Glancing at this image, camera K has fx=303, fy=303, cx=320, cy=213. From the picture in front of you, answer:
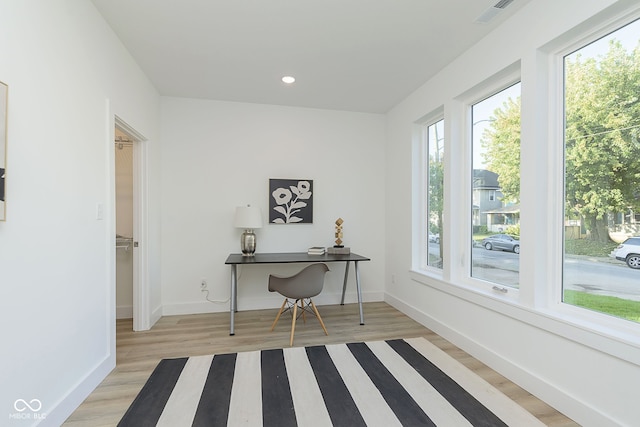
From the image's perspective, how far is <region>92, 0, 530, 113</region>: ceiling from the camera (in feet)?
6.96

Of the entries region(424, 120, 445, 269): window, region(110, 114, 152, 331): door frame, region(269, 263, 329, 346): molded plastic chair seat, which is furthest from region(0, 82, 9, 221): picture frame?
region(424, 120, 445, 269): window

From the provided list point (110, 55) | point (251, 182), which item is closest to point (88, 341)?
point (110, 55)

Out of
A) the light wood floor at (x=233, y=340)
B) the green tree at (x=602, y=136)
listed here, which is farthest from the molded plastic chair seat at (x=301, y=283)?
the green tree at (x=602, y=136)

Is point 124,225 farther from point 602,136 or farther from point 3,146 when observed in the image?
point 602,136

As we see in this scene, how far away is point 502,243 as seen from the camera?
254cm

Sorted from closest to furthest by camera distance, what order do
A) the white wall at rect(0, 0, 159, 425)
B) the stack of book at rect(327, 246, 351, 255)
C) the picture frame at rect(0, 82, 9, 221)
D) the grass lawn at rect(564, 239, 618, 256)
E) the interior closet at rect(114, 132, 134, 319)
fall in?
the picture frame at rect(0, 82, 9, 221) → the white wall at rect(0, 0, 159, 425) → the grass lawn at rect(564, 239, 618, 256) → the interior closet at rect(114, 132, 134, 319) → the stack of book at rect(327, 246, 351, 255)

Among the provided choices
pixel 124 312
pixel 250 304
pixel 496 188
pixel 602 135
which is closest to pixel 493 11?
pixel 602 135

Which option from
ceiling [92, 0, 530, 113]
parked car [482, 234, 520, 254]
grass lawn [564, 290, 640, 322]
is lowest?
grass lawn [564, 290, 640, 322]

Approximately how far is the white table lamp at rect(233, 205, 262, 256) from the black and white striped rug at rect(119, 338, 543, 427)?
1303 millimetres

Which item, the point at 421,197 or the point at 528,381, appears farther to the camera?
the point at 421,197

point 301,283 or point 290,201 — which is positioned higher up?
point 290,201

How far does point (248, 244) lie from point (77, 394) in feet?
6.58

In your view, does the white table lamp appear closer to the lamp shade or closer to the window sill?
the lamp shade

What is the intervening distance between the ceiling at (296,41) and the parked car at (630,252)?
170 centimetres
